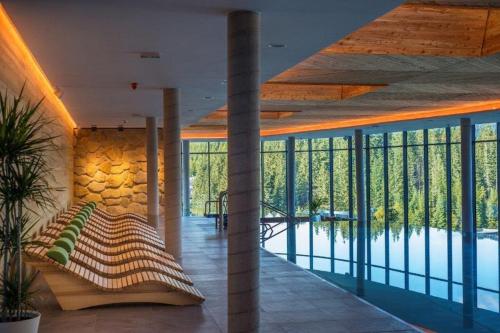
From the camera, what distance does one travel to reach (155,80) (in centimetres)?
1063

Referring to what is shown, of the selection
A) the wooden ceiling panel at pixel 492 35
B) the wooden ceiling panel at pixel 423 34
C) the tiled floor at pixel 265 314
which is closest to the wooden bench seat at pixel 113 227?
the tiled floor at pixel 265 314

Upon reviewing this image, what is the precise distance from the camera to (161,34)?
7.04m

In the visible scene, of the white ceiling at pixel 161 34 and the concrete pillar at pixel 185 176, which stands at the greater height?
the white ceiling at pixel 161 34

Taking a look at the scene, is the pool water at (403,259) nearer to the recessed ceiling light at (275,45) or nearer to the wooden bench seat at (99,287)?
the wooden bench seat at (99,287)

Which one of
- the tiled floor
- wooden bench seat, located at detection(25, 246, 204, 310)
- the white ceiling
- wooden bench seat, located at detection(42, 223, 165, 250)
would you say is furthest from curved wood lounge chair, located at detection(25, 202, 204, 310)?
the white ceiling

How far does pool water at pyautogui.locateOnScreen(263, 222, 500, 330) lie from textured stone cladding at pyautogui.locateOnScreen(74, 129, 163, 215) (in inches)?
208

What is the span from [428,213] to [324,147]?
22.9 ft

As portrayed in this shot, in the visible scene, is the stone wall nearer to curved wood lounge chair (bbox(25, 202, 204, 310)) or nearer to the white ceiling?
the white ceiling

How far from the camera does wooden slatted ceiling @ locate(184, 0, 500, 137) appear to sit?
8.67 meters

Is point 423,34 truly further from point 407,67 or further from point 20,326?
point 20,326

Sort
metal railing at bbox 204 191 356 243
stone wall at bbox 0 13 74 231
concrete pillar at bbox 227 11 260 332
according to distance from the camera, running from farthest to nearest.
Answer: metal railing at bbox 204 191 356 243
stone wall at bbox 0 13 74 231
concrete pillar at bbox 227 11 260 332

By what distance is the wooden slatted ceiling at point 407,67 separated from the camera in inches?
341

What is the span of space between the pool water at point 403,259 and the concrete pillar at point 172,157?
339 centimetres

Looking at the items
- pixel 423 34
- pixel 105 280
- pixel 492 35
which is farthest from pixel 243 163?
pixel 492 35
